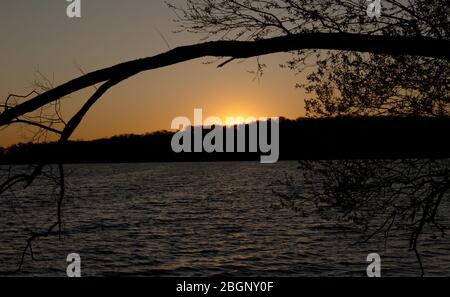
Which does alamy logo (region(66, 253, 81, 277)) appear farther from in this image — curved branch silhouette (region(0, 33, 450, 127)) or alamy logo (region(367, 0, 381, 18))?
curved branch silhouette (region(0, 33, 450, 127))

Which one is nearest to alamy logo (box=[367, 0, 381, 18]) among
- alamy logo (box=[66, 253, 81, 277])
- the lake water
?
the lake water

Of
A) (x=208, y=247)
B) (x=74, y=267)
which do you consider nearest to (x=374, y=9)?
(x=74, y=267)

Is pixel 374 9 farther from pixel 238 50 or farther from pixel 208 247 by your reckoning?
pixel 208 247

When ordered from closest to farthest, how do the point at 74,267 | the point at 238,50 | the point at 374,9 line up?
the point at 238,50
the point at 374,9
the point at 74,267

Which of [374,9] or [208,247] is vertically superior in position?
[374,9]

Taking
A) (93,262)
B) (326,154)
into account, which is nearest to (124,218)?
(93,262)

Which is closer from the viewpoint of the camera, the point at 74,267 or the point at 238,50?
the point at 238,50

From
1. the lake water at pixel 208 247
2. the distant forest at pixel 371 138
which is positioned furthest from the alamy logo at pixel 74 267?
the distant forest at pixel 371 138

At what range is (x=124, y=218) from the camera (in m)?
60.0

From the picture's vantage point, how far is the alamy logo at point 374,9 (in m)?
8.45

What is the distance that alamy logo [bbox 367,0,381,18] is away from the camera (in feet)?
27.7

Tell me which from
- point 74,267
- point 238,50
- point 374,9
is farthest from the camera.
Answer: point 74,267

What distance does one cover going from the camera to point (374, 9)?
8516 millimetres
